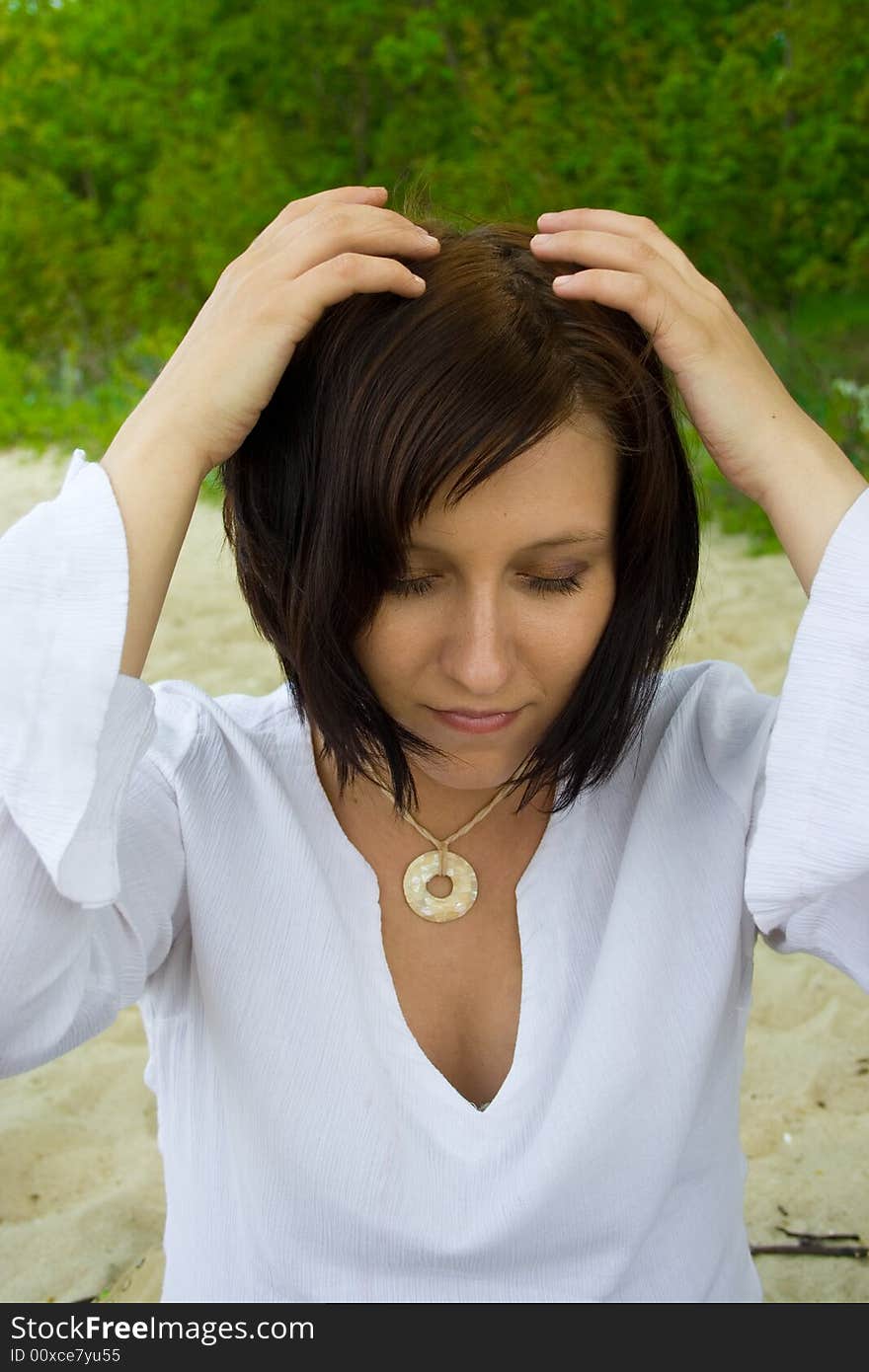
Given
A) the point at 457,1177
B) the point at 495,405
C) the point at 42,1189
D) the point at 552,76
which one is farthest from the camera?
the point at 552,76

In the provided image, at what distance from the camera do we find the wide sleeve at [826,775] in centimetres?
132

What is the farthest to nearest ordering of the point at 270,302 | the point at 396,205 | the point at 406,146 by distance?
the point at 406,146
the point at 396,205
the point at 270,302

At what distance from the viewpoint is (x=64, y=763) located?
1.26 meters

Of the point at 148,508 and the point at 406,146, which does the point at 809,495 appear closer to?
the point at 148,508

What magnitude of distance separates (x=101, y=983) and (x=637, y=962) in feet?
1.98

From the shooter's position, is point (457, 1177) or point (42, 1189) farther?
point (42, 1189)

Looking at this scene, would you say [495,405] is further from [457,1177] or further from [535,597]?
[457,1177]

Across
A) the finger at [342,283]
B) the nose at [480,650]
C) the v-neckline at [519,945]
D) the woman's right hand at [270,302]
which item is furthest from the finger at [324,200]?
the v-neckline at [519,945]

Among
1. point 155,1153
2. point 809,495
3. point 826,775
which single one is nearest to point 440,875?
point 826,775

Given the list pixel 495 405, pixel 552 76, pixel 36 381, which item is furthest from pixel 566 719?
pixel 36 381

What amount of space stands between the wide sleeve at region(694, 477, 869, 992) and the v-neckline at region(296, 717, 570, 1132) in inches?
11.4

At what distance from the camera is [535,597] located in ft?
4.62

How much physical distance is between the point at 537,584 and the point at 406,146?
29.9ft

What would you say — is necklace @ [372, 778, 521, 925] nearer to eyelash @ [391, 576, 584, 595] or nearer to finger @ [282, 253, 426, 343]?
eyelash @ [391, 576, 584, 595]
